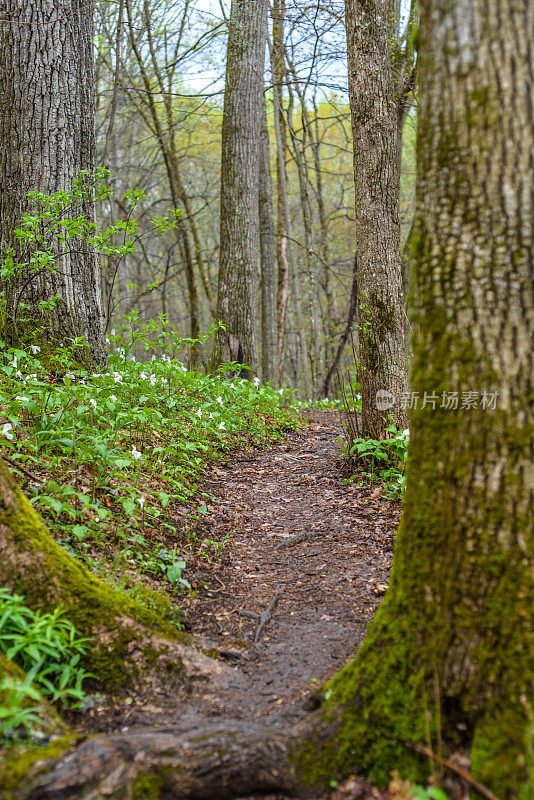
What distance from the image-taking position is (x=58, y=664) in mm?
2412

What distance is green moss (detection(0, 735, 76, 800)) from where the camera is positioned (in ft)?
5.35

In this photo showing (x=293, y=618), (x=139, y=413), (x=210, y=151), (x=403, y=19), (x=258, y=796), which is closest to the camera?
(x=258, y=796)

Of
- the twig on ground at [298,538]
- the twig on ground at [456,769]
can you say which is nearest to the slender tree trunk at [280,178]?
the twig on ground at [298,538]

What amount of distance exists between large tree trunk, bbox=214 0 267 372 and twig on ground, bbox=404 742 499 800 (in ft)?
25.7

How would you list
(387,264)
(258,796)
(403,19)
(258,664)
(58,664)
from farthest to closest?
(403,19)
(387,264)
(258,664)
(58,664)
(258,796)

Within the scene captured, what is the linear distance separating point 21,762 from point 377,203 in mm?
5327

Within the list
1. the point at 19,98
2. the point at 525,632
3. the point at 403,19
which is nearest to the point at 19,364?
the point at 19,98

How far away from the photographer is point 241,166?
31.4 ft

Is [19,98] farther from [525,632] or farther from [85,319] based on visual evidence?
[525,632]

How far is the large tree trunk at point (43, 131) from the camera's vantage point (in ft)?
18.6

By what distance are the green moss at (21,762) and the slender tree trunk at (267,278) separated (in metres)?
11.8

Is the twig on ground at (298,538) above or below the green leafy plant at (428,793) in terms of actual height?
below

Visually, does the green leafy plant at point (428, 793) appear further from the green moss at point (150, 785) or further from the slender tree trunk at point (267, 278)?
the slender tree trunk at point (267, 278)

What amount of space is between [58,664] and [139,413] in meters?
2.83
